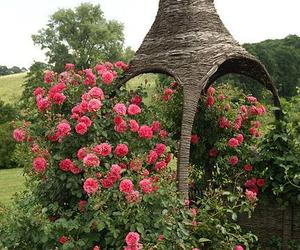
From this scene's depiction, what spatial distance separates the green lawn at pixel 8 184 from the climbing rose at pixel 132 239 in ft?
25.0

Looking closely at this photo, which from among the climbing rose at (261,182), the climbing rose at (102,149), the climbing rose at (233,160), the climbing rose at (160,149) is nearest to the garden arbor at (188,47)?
the climbing rose at (160,149)

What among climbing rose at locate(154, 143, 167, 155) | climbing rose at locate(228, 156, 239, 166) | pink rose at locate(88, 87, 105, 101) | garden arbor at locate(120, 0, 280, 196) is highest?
garden arbor at locate(120, 0, 280, 196)

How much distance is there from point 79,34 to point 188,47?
3104 cm

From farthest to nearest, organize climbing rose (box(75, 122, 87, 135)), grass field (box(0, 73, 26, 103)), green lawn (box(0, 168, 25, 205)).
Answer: grass field (box(0, 73, 26, 103)) → green lawn (box(0, 168, 25, 205)) → climbing rose (box(75, 122, 87, 135))

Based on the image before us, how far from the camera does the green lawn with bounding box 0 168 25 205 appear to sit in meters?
11.0

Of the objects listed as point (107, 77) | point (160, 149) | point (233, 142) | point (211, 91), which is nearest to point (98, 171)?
point (160, 149)

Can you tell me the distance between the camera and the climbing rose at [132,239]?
2.96m

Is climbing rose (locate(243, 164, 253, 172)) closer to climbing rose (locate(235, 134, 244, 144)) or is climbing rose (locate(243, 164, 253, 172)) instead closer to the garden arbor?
climbing rose (locate(235, 134, 244, 144))

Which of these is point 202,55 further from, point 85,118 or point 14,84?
point 14,84

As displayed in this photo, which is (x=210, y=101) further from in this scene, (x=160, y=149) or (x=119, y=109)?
(x=119, y=109)

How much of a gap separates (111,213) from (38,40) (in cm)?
3257

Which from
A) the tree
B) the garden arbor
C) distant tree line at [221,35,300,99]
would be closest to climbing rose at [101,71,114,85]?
the garden arbor

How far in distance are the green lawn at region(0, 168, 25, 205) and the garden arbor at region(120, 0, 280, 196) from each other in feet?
21.9

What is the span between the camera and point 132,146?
12.3 ft
